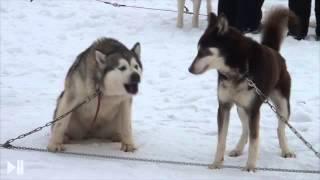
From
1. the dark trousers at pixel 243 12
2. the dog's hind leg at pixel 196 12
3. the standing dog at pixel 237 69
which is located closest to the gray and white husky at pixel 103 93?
the standing dog at pixel 237 69

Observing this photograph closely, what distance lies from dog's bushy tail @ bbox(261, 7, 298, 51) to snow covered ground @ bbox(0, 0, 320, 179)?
Result: 830mm

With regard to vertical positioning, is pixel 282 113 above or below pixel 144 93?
above

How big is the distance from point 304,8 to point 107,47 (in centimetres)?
466

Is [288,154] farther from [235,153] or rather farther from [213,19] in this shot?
[213,19]

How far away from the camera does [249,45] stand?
4062 millimetres

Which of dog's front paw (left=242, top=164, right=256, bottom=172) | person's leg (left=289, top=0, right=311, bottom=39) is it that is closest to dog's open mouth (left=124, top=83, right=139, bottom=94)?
dog's front paw (left=242, top=164, right=256, bottom=172)

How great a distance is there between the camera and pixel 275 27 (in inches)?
182

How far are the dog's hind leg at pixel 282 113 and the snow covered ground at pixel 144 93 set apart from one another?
8cm

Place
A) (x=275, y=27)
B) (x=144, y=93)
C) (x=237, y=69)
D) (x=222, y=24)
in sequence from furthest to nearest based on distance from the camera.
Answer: (x=144, y=93)
(x=275, y=27)
(x=237, y=69)
(x=222, y=24)

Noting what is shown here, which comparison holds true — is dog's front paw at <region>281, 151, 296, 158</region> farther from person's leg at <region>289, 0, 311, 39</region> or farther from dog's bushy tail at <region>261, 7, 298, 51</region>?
person's leg at <region>289, 0, 311, 39</region>

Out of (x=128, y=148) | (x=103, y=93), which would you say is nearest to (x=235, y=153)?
(x=128, y=148)

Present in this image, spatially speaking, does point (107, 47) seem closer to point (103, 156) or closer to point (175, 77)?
point (103, 156)

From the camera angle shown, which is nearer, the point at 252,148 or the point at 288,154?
the point at 252,148

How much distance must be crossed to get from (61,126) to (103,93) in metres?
0.44
